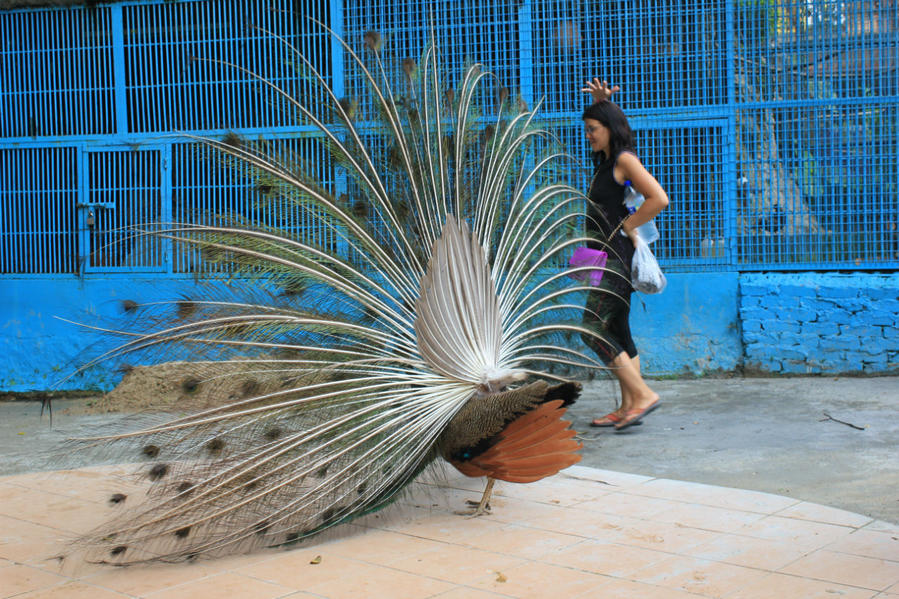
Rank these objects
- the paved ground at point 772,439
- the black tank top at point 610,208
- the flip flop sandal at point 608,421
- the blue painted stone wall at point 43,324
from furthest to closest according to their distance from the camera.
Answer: the blue painted stone wall at point 43,324 → the flip flop sandal at point 608,421 → the black tank top at point 610,208 → the paved ground at point 772,439

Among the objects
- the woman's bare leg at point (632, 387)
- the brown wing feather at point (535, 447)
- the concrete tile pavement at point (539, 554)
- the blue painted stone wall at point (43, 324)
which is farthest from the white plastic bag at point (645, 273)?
the blue painted stone wall at point (43, 324)

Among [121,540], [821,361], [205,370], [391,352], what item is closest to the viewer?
[121,540]

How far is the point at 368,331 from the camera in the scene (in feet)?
13.0

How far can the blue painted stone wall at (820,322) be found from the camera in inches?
283

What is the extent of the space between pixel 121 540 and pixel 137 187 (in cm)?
566

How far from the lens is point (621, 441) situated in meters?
5.42

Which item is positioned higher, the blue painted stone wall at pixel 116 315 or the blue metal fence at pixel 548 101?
the blue metal fence at pixel 548 101

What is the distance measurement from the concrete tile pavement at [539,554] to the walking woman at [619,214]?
4.11 ft

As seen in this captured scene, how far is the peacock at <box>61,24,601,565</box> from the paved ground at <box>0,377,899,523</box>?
0.51m

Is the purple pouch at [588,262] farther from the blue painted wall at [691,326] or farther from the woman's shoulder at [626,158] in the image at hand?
the blue painted wall at [691,326]

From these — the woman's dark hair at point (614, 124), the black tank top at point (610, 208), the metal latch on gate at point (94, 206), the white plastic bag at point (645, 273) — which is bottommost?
the white plastic bag at point (645, 273)

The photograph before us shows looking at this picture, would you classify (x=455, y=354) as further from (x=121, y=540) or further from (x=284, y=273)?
(x=121, y=540)

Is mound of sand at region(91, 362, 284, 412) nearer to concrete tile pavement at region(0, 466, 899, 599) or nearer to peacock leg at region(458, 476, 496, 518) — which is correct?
concrete tile pavement at region(0, 466, 899, 599)

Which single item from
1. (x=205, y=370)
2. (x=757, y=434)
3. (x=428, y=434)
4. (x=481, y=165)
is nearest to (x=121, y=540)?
(x=205, y=370)
